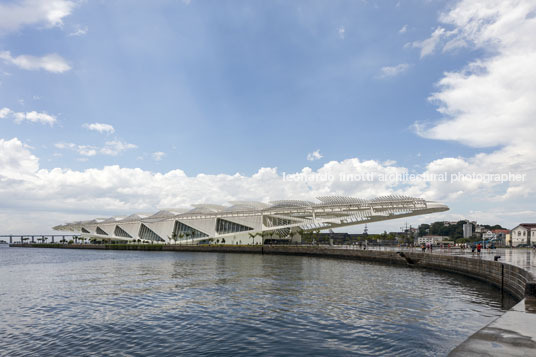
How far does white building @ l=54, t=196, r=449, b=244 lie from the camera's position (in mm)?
68062

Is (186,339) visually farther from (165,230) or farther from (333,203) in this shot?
(165,230)

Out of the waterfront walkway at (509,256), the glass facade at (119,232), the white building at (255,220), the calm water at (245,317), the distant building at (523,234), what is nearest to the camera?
the calm water at (245,317)

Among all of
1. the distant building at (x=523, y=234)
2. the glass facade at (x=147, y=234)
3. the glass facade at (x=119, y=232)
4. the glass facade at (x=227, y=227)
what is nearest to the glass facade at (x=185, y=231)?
the glass facade at (x=227, y=227)

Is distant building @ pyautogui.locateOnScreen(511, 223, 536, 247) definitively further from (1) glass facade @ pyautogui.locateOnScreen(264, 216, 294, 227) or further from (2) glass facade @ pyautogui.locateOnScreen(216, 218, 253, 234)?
(2) glass facade @ pyautogui.locateOnScreen(216, 218, 253, 234)

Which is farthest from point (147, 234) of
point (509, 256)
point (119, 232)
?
point (509, 256)

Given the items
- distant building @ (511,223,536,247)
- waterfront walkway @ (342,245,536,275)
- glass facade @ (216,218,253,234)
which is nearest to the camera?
waterfront walkway @ (342,245,536,275)

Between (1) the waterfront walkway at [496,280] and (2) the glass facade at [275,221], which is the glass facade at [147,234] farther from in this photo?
(1) the waterfront walkway at [496,280]

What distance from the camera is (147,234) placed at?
110500 millimetres

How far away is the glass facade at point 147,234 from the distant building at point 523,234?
9512 centimetres

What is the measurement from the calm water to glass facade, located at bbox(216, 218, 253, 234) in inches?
2457

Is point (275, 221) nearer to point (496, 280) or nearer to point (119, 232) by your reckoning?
point (119, 232)

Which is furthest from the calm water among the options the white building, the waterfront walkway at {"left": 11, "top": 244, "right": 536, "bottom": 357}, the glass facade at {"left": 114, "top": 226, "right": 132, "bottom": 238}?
the glass facade at {"left": 114, "top": 226, "right": 132, "bottom": 238}

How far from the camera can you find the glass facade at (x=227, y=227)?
8906cm

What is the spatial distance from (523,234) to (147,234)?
4062 inches
